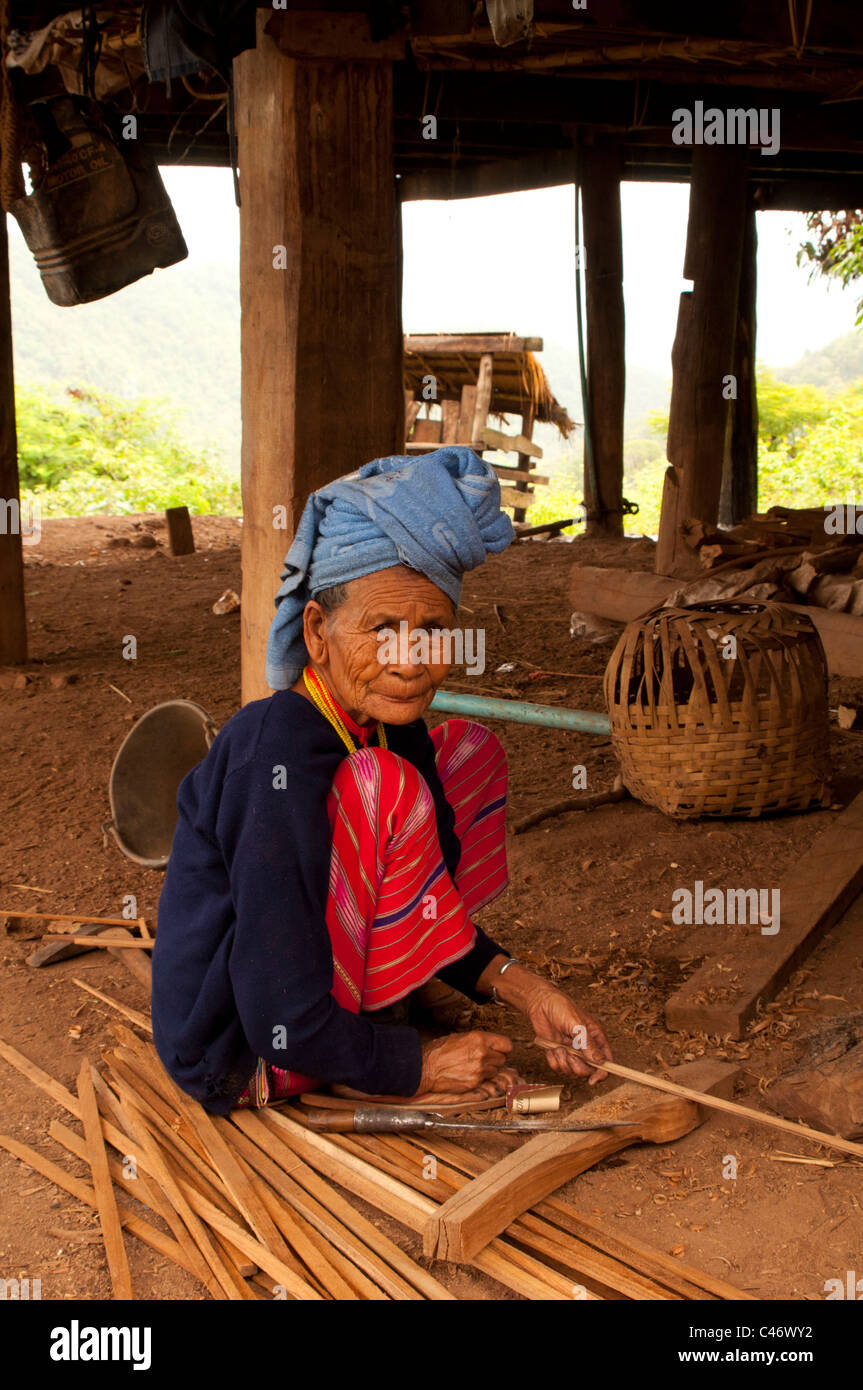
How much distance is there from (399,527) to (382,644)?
188 millimetres

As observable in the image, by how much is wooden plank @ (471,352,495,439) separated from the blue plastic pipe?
824 cm

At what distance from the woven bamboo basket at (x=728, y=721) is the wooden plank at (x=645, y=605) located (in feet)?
3.63

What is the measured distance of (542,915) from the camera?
116 inches

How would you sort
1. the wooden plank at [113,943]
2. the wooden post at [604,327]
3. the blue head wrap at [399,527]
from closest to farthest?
the blue head wrap at [399,527] < the wooden plank at [113,943] < the wooden post at [604,327]

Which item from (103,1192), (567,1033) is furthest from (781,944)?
(103,1192)

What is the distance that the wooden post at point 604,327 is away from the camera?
25.8ft

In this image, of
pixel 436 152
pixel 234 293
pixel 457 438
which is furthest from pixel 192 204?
pixel 436 152

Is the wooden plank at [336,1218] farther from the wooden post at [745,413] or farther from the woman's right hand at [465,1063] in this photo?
the wooden post at [745,413]

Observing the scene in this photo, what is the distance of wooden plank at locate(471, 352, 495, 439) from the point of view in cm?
1187

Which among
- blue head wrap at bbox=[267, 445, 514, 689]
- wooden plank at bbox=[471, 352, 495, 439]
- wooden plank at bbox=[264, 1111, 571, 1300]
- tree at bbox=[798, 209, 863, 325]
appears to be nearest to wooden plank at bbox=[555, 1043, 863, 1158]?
wooden plank at bbox=[264, 1111, 571, 1300]

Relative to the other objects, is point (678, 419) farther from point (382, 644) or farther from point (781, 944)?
point (382, 644)

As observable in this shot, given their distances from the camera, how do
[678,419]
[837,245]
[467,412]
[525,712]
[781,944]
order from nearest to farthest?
[781,944]
[525,712]
[678,419]
[837,245]
[467,412]

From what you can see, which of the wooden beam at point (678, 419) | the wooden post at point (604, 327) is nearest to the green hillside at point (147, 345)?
the wooden post at point (604, 327)

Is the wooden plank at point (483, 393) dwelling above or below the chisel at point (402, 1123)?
above
